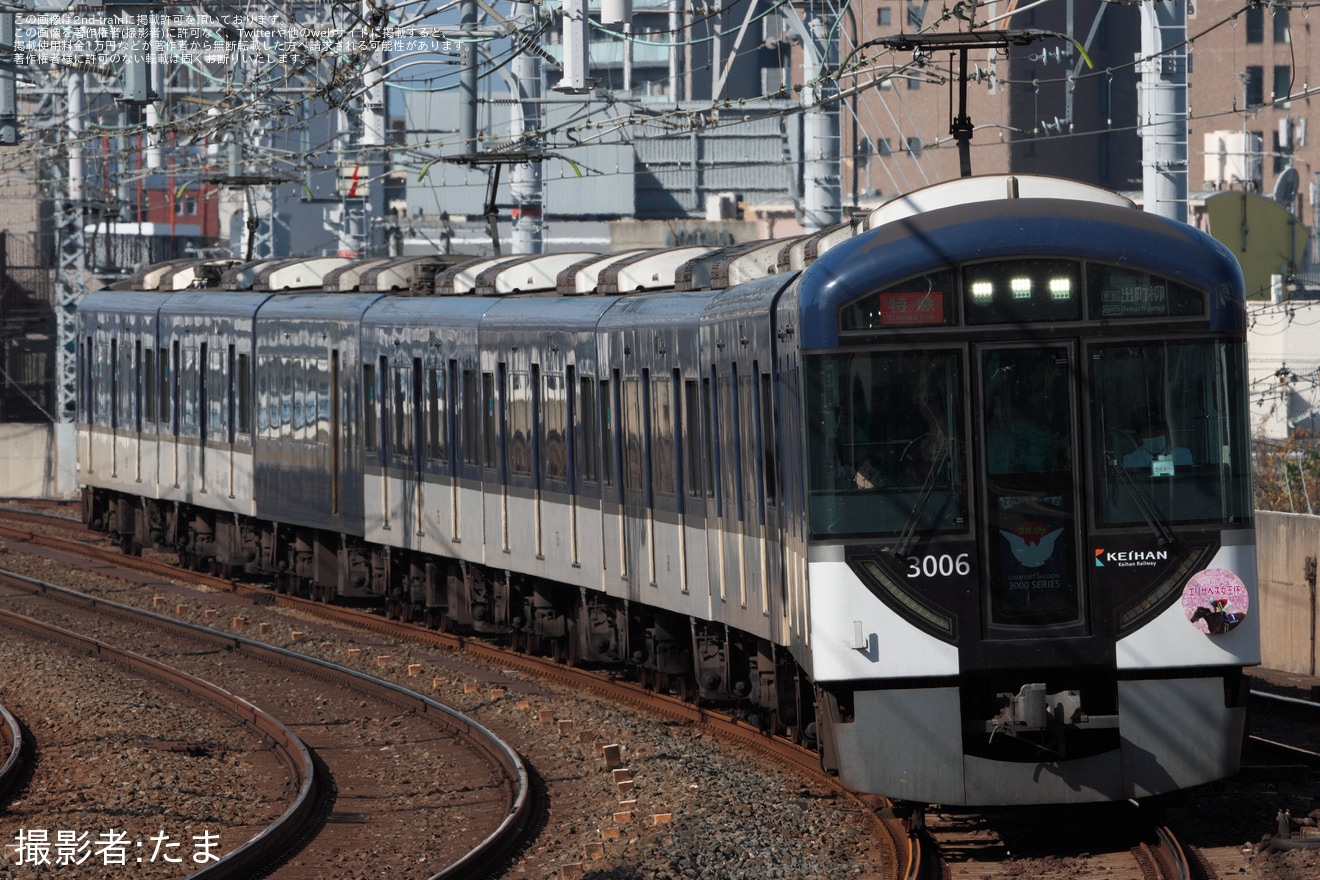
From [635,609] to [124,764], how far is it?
3.90 metres

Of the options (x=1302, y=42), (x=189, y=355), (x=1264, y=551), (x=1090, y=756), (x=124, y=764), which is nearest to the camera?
(x=1090, y=756)

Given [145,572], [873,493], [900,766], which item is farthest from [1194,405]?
[145,572]

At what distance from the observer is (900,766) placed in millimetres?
9133

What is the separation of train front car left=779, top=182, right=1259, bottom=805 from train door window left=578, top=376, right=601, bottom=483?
5827mm

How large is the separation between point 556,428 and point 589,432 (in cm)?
68

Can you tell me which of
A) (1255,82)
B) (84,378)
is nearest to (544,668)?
(84,378)

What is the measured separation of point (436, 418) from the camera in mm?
18062

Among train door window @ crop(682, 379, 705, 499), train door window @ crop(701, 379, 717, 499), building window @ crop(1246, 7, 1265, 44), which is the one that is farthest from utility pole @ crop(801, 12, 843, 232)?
building window @ crop(1246, 7, 1265, 44)

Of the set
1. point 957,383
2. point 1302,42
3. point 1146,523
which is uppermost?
point 1302,42

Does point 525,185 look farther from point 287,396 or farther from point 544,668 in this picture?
point 544,668

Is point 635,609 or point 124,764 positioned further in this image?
point 635,609

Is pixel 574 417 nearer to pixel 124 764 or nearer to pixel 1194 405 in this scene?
pixel 124 764

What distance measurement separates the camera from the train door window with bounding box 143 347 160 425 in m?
24.6

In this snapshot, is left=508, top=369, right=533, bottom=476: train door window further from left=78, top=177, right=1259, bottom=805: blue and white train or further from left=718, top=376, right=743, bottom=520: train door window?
left=718, top=376, right=743, bottom=520: train door window
